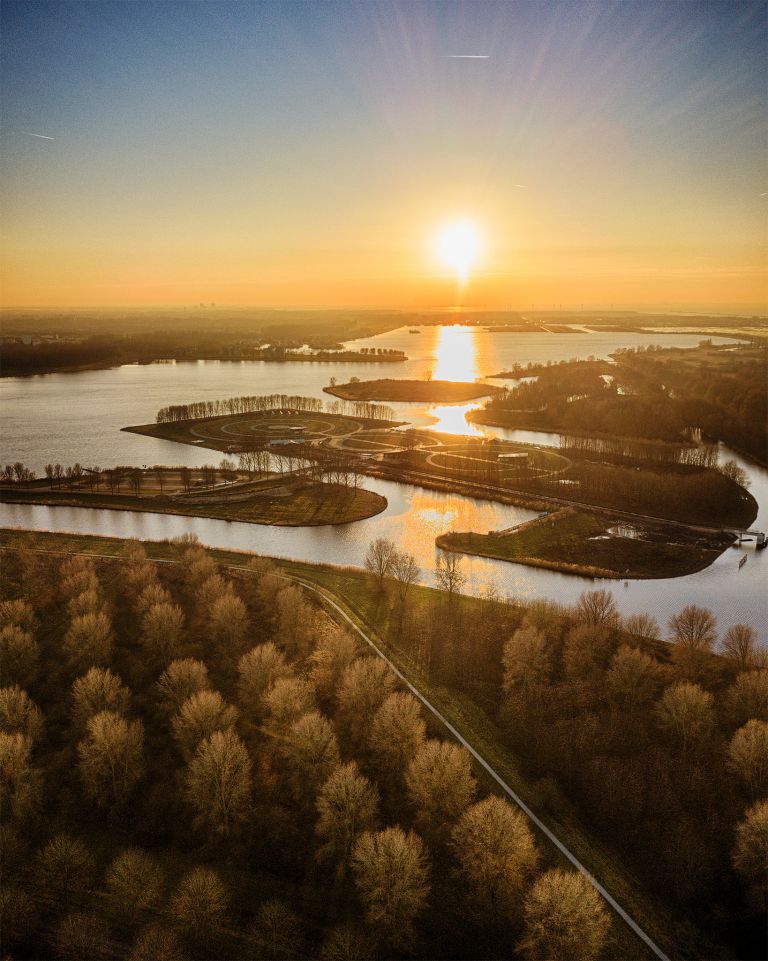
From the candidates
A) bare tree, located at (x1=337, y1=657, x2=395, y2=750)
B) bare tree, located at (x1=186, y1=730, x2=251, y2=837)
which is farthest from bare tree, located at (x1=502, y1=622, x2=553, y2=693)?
bare tree, located at (x1=186, y1=730, x2=251, y2=837)

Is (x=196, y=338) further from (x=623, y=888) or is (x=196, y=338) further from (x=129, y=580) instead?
(x=623, y=888)

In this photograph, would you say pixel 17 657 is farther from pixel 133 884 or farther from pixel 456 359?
pixel 456 359

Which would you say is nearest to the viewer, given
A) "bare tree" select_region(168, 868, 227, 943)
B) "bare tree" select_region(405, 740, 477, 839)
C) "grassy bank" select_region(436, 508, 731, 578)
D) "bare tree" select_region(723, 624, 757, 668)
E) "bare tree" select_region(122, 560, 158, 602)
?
"bare tree" select_region(168, 868, 227, 943)

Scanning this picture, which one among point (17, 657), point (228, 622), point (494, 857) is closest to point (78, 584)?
point (17, 657)

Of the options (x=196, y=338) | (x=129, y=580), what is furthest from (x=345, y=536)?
(x=196, y=338)

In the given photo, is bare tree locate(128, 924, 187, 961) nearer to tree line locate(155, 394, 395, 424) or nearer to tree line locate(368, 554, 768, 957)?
tree line locate(368, 554, 768, 957)

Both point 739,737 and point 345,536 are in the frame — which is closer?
point 739,737

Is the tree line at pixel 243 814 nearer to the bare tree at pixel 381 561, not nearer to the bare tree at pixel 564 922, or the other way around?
the bare tree at pixel 564 922
